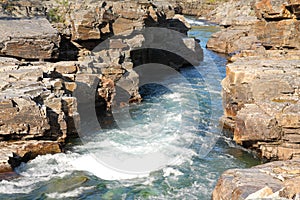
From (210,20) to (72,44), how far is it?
1615 inches

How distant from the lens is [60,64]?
1966 cm

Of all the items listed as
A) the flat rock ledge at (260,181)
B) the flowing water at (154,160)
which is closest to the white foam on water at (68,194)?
the flowing water at (154,160)

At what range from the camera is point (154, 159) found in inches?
586

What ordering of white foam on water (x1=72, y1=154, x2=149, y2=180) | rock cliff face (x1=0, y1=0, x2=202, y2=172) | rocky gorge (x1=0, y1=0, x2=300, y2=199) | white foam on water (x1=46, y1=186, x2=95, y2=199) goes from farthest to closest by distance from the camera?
rock cliff face (x1=0, y1=0, x2=202, y2=172) → rocky gorge (x1=0, y1=0, x2=300, y2=199) → white foam on water (x1=72, y1=154, x2=149, y2=180) → white foam on water (x1=46, y1=186, x2=95, y2=199)

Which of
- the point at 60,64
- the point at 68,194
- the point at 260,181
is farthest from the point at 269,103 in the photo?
the point at 60,64

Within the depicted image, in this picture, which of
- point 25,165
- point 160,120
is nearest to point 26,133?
point 25,165

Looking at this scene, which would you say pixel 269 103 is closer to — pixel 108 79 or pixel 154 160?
pixel 154 160

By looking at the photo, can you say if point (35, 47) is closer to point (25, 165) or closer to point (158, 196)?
point (25, 165)

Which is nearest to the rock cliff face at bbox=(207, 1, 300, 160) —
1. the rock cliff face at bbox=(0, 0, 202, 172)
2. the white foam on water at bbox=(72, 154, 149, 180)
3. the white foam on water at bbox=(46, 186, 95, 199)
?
the white foam on water at bbox=(72, 154, 149, 180)

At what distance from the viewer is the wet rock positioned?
1983cm

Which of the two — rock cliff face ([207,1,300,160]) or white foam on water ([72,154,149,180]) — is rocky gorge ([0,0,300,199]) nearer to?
rock cliff face ([207,1,300,160])

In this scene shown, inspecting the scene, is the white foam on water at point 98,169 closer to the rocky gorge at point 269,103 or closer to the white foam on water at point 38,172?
the white foam on water at point 38,172

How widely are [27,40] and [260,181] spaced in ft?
49.9

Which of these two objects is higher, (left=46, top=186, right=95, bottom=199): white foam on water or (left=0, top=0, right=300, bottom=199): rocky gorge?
(left=0, top=0, right=300, bottom=199): rocky gorge
